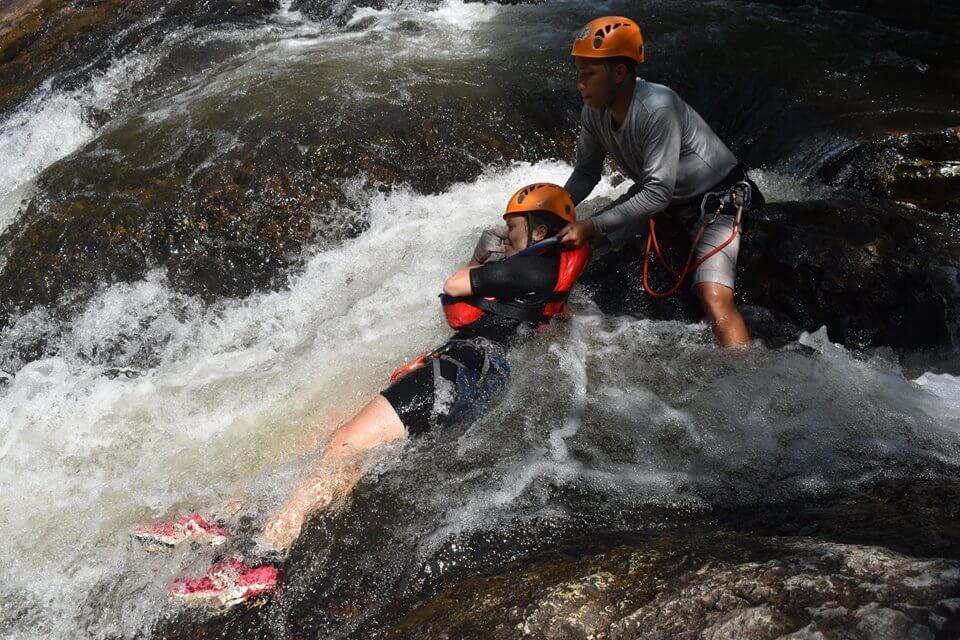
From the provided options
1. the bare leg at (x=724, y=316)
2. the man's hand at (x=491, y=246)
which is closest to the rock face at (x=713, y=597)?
the bare leg at (x=724, y=316)

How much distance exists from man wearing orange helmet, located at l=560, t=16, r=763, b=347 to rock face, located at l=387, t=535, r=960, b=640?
2.07m

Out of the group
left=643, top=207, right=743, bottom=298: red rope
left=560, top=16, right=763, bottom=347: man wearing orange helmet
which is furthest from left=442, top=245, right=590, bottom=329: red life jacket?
left=643, top=207, right=743, bottom=298: red rope

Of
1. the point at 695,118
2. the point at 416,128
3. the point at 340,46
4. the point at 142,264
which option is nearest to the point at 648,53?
the point at 416,128

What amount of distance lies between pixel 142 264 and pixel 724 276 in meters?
4.82

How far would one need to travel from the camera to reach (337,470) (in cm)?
379

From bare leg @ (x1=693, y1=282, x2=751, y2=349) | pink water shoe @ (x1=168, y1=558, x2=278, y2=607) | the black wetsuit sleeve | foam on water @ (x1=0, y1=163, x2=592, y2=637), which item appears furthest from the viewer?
bare leg @ (x1=693, y1=282, x2=751, y2=349)

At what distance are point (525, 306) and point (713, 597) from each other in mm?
2373

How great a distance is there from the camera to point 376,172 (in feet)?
21.7

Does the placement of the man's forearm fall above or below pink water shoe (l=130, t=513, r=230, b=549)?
above

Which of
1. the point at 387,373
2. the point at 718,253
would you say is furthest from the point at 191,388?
the point at 718,253

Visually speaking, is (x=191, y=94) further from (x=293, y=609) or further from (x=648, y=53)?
(x=293, y=609)

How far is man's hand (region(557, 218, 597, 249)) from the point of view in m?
4.26

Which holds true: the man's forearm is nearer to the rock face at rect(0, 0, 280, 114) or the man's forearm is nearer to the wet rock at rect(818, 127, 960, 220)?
the wet rock at rect(818, 127, 960, 220)

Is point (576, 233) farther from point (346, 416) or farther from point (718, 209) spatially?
point (346, 416)
